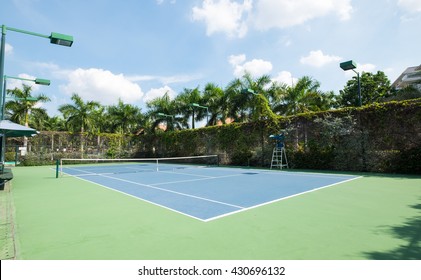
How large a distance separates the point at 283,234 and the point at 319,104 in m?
25.2

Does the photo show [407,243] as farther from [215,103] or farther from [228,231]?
[215,103]

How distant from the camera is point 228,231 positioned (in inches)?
161

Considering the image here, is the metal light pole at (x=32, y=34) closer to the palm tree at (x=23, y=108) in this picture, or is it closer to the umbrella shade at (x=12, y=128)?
the umbrella shade at (x=12, y=128)

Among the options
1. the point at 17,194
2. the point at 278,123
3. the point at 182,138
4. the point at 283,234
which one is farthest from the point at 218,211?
the point at 182,138

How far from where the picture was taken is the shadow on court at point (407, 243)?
10.2ft

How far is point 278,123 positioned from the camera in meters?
17.8

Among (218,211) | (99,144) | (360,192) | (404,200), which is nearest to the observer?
(218,211)

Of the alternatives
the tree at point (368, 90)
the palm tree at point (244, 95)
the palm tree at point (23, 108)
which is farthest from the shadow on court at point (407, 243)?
the tree at point (368, 90)

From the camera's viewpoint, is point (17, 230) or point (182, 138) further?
point (182, 138)

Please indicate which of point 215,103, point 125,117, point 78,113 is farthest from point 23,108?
point 215,103

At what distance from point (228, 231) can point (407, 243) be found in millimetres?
2483

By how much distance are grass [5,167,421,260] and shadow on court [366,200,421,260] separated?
0.01m

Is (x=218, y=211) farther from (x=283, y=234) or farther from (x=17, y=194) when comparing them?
(x=17, y=194)

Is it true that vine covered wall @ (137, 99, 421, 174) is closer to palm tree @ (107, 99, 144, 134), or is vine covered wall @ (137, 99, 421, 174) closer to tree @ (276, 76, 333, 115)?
tree @ (276, 76, 333, 115)
